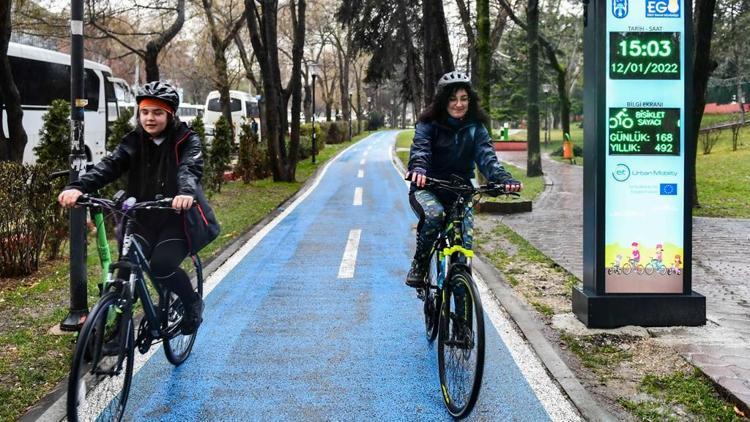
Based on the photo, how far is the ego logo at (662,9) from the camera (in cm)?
582

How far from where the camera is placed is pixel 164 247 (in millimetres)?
4340

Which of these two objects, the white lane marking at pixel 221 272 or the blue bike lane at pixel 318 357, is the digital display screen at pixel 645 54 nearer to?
the blue bike lane at pixel 318 357

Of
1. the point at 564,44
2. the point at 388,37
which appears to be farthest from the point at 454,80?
the point at 564,44

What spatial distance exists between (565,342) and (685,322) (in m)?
1.09

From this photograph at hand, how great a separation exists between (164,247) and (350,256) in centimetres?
564

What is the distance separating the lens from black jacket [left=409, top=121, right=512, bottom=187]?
15.9 feet

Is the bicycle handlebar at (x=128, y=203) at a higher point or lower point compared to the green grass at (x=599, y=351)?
higher

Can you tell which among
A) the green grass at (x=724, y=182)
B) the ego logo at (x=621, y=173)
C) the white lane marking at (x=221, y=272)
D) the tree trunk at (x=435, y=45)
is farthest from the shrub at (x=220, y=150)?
the ego logo at (x=621, y=173)

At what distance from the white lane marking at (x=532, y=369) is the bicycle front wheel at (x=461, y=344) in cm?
57

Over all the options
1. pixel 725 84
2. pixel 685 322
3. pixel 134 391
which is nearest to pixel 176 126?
pixel 134 391

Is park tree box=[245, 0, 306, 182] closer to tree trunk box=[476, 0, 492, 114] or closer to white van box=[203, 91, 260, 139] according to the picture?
tree trunk box=[476, 0, 492, 114]

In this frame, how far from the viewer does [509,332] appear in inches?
238

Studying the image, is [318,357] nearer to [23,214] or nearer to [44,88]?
[23,214]

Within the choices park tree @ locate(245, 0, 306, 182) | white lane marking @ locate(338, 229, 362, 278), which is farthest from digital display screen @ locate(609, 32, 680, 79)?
park tree @ locate(245, 0, 306, 182)
